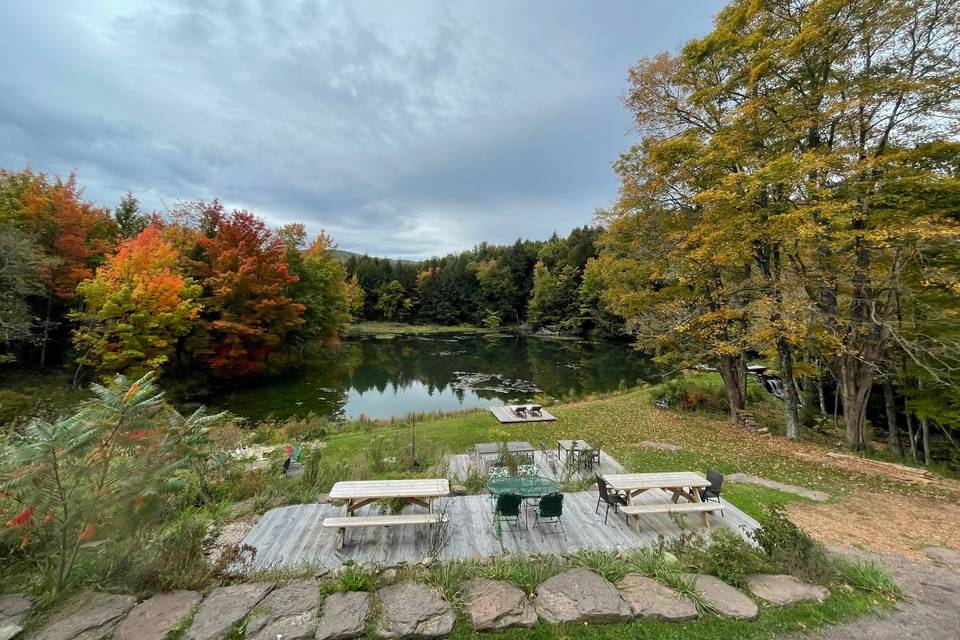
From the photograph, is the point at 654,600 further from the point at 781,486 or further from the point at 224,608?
the point at 781,486

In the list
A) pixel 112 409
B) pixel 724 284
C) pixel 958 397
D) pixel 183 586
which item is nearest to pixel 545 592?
pixel 183 586

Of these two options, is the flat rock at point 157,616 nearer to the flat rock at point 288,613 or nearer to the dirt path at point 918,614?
the flat rock at point 288,613

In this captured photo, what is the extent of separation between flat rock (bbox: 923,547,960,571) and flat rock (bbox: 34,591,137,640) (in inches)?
359

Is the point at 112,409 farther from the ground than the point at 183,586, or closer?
farther from the ground

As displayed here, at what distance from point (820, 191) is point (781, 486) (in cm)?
635

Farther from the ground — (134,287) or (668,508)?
(134,287)

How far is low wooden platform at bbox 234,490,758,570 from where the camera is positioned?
4926 mm

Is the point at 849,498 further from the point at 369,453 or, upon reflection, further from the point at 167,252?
the point at 167,252

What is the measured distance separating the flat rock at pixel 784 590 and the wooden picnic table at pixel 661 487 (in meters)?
1.40

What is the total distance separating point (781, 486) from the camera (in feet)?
24.3

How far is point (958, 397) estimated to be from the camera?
27.6 feet

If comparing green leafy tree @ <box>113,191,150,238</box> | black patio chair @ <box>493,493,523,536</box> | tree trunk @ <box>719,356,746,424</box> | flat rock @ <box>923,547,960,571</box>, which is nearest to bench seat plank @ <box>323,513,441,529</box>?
black patio chair @ <box>493,493,523,536</box>

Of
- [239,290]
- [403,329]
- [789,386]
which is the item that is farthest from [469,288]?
[789,386]

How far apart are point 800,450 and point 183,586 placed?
12.6 m
